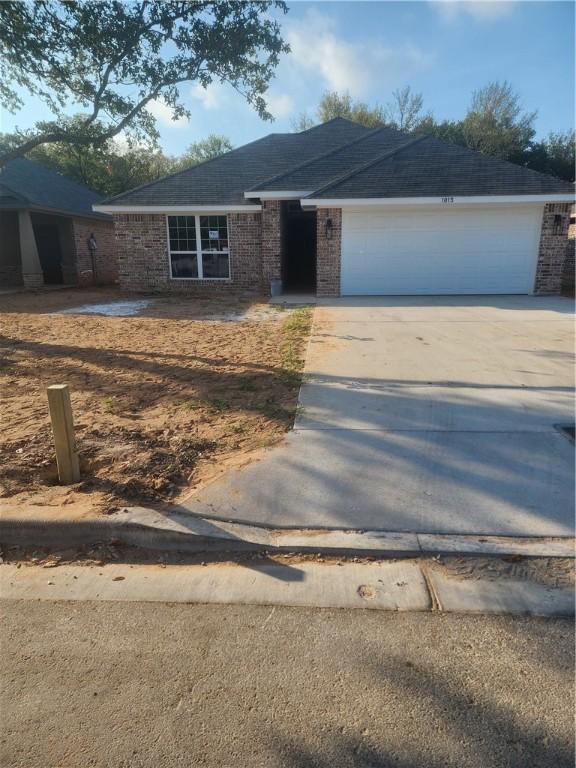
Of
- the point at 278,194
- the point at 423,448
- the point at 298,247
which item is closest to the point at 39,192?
the point at 298,247

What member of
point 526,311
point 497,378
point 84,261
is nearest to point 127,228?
point 84,261

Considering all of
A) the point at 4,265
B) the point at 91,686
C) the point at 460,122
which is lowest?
the point at 91,686

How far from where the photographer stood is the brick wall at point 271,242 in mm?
15078

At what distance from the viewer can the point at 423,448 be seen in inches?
168

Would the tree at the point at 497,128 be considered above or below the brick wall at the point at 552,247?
above

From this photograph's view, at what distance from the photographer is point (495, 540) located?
120 inches

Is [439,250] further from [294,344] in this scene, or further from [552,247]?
[294,344]

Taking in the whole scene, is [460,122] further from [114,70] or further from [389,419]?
[389,419]

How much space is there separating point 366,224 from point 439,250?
2291 mm

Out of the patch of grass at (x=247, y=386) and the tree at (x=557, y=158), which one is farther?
the tree at (x=557, y=158)

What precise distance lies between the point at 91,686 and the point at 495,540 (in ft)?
7.89

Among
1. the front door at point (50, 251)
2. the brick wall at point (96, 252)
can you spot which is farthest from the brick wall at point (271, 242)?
the front door at point (50, 251)

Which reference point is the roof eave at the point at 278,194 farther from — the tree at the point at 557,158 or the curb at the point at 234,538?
the tree at the point at 557,158

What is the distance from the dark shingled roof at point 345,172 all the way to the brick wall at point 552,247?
0.66 m
